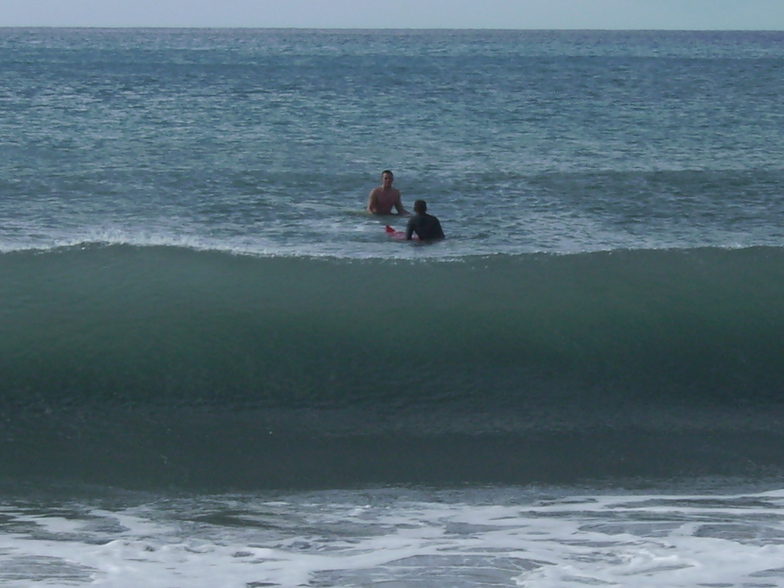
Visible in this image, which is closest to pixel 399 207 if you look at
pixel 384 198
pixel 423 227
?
pixel 384 198

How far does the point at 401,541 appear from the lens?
6.70 m

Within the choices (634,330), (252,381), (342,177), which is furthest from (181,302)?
(342,177)

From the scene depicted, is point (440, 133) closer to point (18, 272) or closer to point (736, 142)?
point (736, 142)

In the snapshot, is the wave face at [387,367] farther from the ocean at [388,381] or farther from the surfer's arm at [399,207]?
the surfer's arm at [399,207]

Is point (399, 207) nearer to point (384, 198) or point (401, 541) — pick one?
point (384, 198)

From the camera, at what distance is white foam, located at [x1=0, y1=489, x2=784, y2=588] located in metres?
6.11

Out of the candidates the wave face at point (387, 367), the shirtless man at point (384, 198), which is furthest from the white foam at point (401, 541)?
the shirtless man at point (384, 198)

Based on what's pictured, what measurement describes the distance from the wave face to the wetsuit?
127 centimetres

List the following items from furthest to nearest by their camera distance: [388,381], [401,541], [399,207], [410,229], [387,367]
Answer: [399,207]
[410,229]
[387,367]
[388,381]
[401,541]

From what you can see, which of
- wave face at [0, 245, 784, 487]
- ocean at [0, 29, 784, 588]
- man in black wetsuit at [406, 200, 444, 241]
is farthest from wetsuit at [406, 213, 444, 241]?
wave face at [0, 245, 784, 487]

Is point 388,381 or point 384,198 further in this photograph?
point 384,198

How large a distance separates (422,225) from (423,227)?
4 centimetres

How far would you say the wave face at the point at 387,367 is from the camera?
27.9 feet

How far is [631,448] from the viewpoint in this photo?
8727 millimetres
